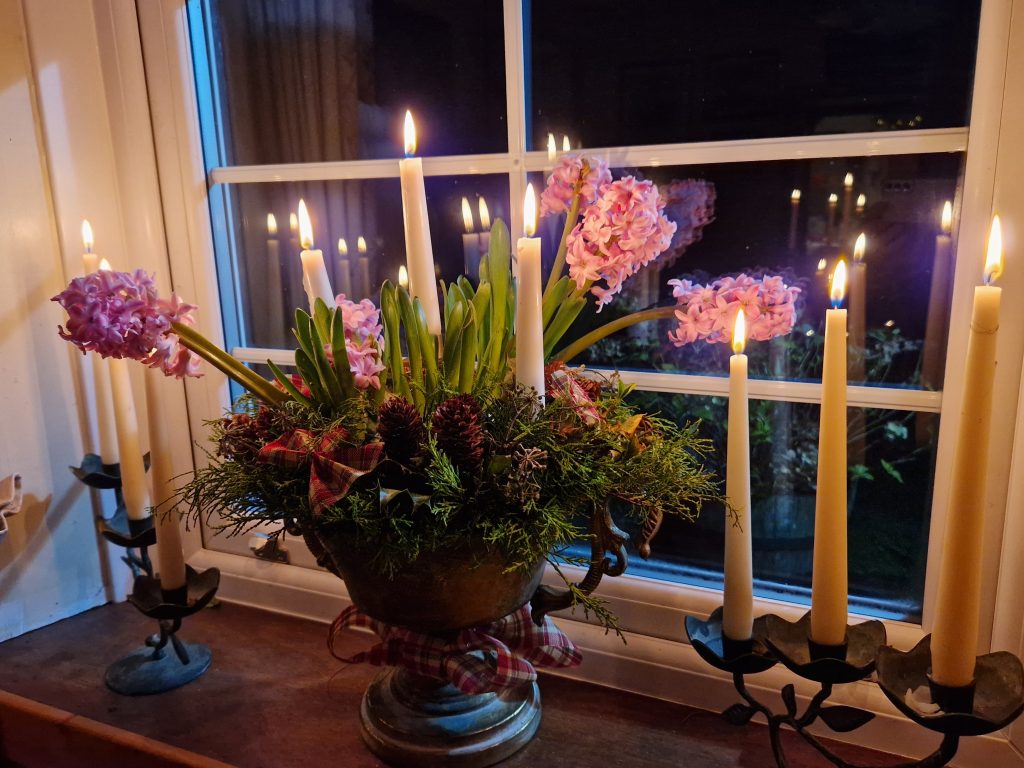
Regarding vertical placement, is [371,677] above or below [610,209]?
below

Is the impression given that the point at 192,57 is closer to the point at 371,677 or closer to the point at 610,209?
the point at 610,209

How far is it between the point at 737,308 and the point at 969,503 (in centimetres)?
22

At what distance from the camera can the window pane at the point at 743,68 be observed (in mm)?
679

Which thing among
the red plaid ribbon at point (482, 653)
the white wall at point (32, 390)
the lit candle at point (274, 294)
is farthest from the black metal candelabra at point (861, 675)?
the white wall at point (32, 390)

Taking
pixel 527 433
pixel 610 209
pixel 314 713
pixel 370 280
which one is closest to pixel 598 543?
pixel 527 433

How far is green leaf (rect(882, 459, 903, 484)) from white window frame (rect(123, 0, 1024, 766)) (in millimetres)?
54

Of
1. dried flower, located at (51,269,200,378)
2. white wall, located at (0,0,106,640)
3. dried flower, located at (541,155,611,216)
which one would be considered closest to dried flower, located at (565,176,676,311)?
dried flower, located at (541,155,611,216)

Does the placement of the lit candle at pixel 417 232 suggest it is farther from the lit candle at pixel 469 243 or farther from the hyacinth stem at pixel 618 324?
the lit candle at pixel 469 243

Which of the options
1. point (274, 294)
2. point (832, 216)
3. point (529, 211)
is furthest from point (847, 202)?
point (274, 294)

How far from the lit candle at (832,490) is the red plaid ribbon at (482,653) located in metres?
0.24

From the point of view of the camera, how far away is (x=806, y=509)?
81 centimetres

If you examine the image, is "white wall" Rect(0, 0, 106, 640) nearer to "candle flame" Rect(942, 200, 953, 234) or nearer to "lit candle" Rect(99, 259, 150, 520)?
"lit candle" Rect(99, 259, 150, 520)

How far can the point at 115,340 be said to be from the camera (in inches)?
23.3

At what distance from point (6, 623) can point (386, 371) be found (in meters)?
0.66
